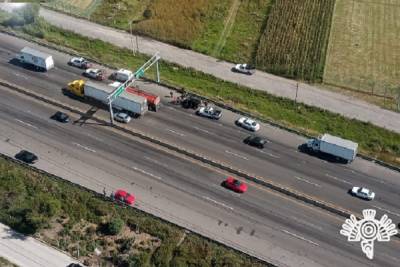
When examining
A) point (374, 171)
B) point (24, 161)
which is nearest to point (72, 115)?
point (24, 161)

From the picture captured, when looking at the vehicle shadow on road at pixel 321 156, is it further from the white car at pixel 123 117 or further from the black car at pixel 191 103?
the white car at pixel 123 117

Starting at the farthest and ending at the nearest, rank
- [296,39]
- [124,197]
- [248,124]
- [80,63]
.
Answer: [296,39] → [80,63] → [248,124] → [124,197]

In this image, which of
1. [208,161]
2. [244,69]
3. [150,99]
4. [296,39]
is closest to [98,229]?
[208,161]

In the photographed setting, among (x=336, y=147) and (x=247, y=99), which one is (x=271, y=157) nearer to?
(x=336, y=147)

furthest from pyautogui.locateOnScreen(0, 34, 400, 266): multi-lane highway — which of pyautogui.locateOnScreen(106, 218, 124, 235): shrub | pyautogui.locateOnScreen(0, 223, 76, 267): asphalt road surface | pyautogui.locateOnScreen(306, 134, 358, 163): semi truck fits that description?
pyautogui.locateOnScreen(0, 223, 76, 267): asphalt road surface

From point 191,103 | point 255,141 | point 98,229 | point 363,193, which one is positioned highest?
point 191,103

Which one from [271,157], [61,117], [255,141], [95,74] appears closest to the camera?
[271,157]

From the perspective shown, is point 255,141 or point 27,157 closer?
point 27,157
